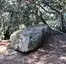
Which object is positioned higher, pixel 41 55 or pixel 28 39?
pixel 28 39

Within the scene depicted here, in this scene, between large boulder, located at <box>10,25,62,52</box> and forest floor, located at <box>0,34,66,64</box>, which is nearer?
forest floor, located at <box>0,34,66,64</box>

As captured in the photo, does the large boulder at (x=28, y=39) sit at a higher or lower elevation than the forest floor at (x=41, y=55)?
higher

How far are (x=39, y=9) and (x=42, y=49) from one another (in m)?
2.78

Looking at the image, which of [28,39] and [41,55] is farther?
[28,39]

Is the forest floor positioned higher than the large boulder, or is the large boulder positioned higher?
the large boulder

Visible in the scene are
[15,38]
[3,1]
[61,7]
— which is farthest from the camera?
[61,7]

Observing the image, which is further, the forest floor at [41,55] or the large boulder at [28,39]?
the large boulder at [28,39]

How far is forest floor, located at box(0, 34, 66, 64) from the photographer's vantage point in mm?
3994

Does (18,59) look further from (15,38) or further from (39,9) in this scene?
(39,9)

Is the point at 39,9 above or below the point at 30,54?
above

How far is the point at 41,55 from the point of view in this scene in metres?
4.30

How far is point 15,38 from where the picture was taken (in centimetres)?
486

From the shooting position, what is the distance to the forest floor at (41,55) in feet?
13.1

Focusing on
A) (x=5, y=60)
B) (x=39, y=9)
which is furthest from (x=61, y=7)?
(x=5, y=60)
